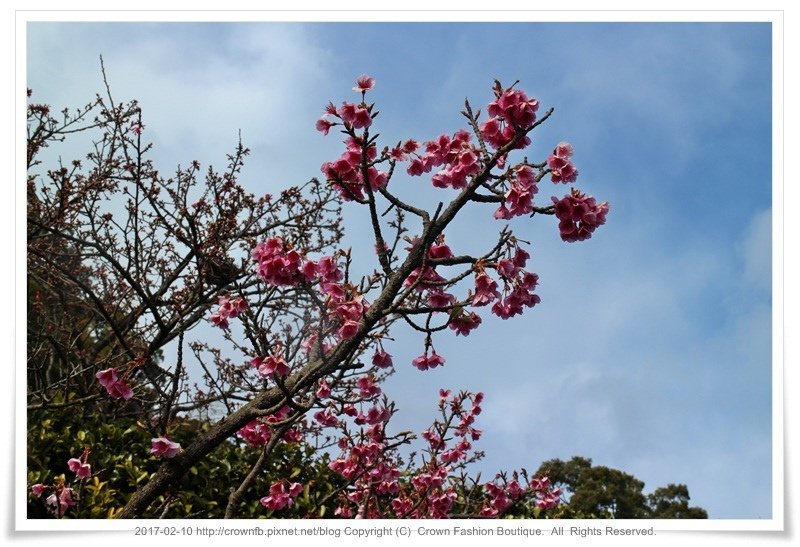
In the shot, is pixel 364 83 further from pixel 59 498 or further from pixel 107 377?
pixel 59 498

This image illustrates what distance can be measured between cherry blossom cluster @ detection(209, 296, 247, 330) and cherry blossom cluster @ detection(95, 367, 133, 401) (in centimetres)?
63

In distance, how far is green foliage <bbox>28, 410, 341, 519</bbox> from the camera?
5.60 metres

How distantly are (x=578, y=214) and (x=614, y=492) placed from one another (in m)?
10.5

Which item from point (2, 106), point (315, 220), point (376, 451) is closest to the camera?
point (2, 106)

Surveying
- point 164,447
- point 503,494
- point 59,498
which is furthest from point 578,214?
point 59,498

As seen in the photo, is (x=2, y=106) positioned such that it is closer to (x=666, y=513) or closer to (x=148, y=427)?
(x=148, y=427)

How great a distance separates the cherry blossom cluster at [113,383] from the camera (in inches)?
160

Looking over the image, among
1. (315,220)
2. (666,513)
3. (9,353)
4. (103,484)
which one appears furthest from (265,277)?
(666,513)

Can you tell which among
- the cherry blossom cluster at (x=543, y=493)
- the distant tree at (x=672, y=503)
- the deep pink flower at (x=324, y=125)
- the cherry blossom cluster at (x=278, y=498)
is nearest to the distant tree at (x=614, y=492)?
the distant tree at (x=672, y=503)

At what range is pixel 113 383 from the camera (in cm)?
407

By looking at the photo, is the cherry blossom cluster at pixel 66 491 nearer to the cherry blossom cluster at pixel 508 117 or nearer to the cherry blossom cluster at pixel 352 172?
the cherry blossom cluster at pixel 352 172

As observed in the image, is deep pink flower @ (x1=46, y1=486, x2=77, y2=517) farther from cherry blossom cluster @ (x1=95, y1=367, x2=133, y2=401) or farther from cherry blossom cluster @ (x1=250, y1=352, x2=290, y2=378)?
cherry blossom cluster @ (x1=250, y1=352, x2=290, y2=378)

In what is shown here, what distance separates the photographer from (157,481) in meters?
3.85
